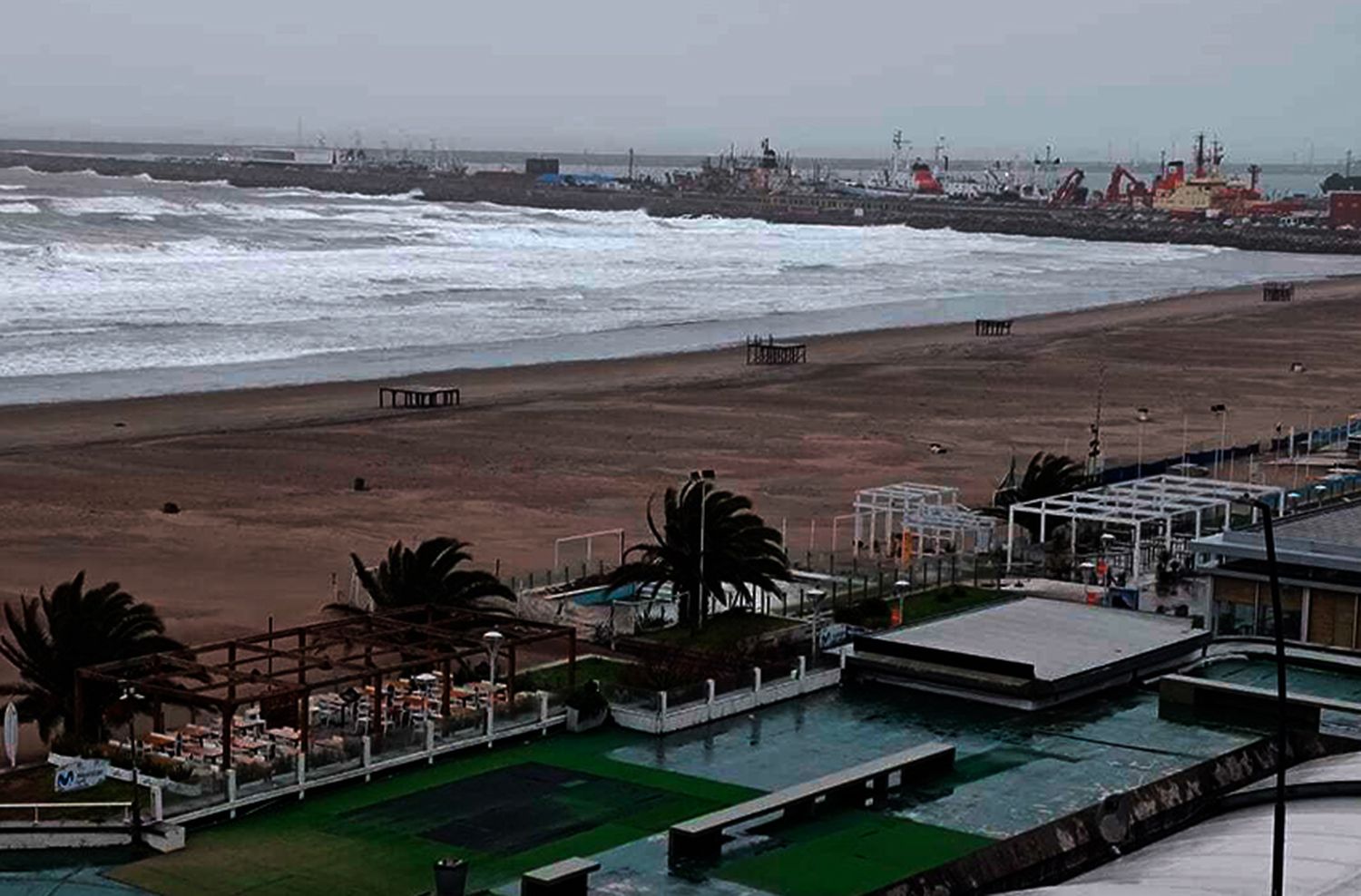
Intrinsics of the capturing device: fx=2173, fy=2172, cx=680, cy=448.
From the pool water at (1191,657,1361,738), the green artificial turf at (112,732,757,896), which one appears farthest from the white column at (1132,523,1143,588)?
the green artificial turf at (112,732,757,896)

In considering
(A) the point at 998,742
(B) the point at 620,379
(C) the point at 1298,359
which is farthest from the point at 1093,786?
(C) the point at 1298,359

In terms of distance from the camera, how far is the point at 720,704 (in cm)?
2339

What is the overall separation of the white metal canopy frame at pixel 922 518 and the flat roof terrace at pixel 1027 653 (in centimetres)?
825

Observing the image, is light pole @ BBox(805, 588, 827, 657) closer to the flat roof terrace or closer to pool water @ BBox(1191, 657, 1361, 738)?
the flat roof terrace

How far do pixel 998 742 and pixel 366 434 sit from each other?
29658mm

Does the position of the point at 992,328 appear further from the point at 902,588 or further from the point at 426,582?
the point at 426,582

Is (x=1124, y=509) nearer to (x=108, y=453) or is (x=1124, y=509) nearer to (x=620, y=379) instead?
(x=108, y=453)

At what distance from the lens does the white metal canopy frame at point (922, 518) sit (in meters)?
35.9

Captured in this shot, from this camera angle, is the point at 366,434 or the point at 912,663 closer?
the point at 912,663

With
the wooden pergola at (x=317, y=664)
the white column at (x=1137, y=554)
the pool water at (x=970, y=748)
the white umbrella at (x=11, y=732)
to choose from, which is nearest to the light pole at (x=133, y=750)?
the wooden pergola at (x=317, y=664)

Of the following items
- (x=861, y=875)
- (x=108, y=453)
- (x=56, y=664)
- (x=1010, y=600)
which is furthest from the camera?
(x=108, y=453)

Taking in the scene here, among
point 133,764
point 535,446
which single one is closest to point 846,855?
point 133,764

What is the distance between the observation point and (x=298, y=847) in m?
18.7

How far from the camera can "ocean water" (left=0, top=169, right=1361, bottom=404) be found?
6769 cm
